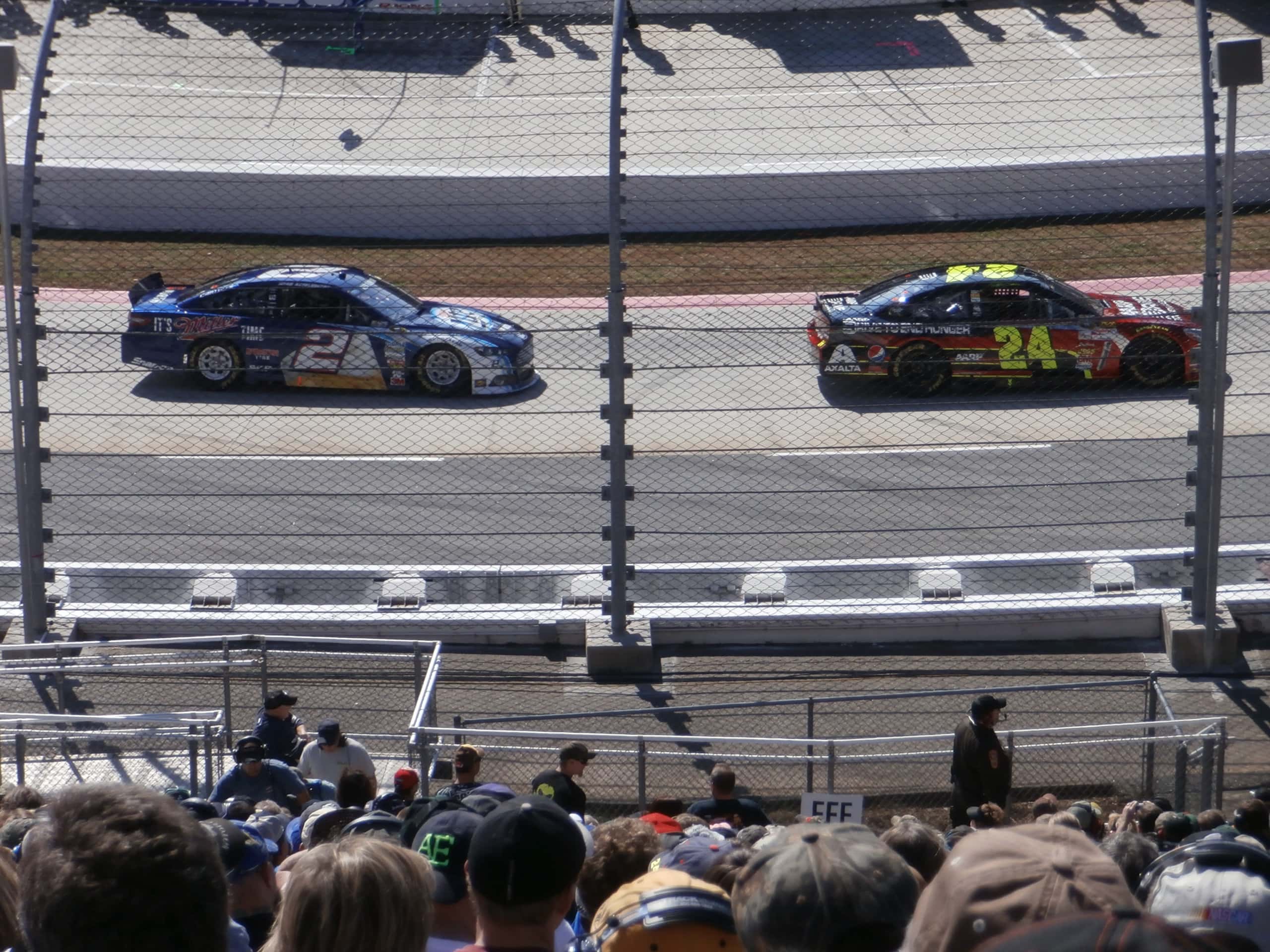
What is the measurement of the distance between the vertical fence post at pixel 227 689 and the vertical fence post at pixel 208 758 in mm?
902

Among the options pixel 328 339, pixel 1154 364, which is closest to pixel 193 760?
pixel 328 339

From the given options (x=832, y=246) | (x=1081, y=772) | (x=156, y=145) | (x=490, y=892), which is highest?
(x=156, y=145)

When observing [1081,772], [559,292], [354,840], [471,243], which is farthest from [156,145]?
[354,840]

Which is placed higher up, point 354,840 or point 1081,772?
point 354,840

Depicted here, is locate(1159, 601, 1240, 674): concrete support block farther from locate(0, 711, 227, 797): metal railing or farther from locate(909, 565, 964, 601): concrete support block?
locate(0, 711, 227, 797): metal railing

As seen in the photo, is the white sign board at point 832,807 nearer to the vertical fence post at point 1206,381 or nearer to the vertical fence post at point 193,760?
the vertical fence post at point 193,760

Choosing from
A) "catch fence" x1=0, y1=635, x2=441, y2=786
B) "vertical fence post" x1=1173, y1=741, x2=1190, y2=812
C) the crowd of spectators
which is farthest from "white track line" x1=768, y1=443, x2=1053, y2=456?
the crowd of spectators

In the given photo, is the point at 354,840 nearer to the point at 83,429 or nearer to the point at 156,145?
the point at 83,429

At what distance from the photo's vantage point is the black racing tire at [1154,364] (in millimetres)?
11664

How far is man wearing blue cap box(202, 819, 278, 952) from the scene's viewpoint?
12.5ft

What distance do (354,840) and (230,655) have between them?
6.24m

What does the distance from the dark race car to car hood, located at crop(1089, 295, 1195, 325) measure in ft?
0.04

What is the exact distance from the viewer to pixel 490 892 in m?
2.85

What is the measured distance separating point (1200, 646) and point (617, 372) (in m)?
3.84
